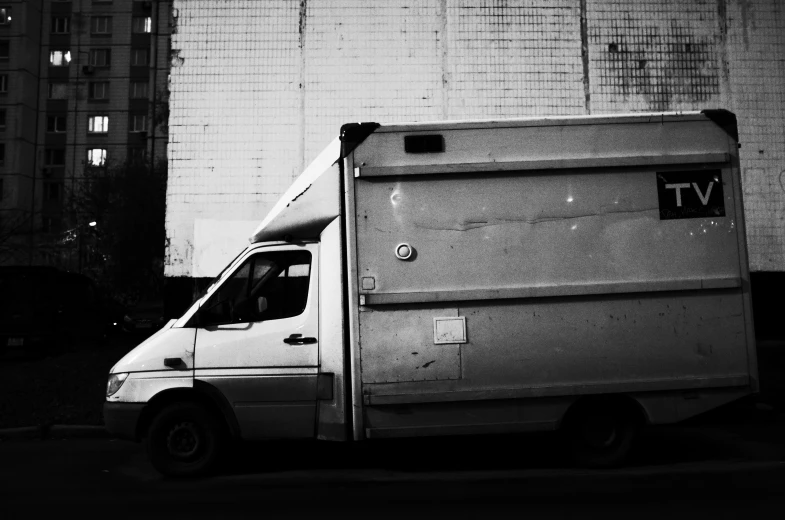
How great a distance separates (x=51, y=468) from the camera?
6605mm

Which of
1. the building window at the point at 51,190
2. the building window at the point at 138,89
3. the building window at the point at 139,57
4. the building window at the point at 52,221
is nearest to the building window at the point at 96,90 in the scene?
the building window at the point at 138,89

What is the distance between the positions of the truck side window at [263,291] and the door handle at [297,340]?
0.63ft

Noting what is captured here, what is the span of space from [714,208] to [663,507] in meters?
2.55

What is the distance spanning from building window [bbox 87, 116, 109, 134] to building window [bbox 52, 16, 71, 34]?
6.84 m

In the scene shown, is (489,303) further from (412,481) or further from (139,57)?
(139,57)

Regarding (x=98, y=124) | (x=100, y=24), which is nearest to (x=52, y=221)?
(x=98, y=124)

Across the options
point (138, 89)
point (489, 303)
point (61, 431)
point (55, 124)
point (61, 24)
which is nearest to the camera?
point (489, 303)

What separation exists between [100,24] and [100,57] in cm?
241

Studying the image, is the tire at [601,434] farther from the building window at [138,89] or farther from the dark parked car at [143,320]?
the building window at [138,89]

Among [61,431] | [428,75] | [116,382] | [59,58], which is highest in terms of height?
[59,58]

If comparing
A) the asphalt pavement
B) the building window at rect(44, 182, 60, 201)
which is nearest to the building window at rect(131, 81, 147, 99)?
the building window at rect(44, 182, 60, 201)

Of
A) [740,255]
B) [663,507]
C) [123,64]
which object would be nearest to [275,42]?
[740,255]

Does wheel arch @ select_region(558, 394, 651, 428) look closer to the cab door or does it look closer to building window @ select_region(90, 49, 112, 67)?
the cab door

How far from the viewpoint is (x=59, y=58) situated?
48000mm
